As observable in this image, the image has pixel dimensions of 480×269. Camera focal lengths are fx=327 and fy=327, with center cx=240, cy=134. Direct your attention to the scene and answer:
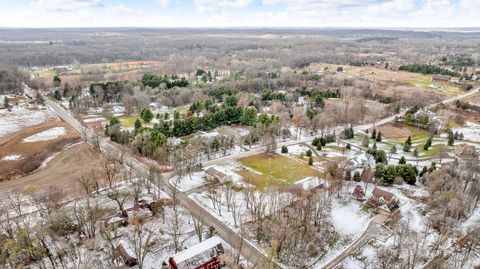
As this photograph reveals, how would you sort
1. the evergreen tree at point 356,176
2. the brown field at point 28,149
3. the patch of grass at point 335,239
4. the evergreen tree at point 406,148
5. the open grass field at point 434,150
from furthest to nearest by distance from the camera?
the evergreen tree at point 406,148 < the open grass field at point 434,150 < the brown field at point 28,149 < the evergreen tree at point 356,176 < the patch of grass at point 335,239

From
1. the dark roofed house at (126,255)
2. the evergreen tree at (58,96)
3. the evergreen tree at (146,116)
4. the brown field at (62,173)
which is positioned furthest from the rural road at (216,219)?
the evergreen tree at (58,96)

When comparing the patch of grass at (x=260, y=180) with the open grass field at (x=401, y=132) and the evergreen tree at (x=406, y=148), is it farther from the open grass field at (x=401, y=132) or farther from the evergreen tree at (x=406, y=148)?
the open grass field at (x=401, y=132)

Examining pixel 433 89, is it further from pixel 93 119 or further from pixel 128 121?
pixel 93 119

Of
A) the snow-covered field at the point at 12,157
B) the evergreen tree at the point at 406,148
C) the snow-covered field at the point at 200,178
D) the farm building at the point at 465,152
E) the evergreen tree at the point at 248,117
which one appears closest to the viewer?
the snow-covered field at the point at 200,178

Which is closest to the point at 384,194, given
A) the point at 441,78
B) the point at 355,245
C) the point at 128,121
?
the point at 355,245

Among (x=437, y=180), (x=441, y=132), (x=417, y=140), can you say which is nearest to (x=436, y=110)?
(x=441, y=132)

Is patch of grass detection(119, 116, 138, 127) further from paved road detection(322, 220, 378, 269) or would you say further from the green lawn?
the green lawn
